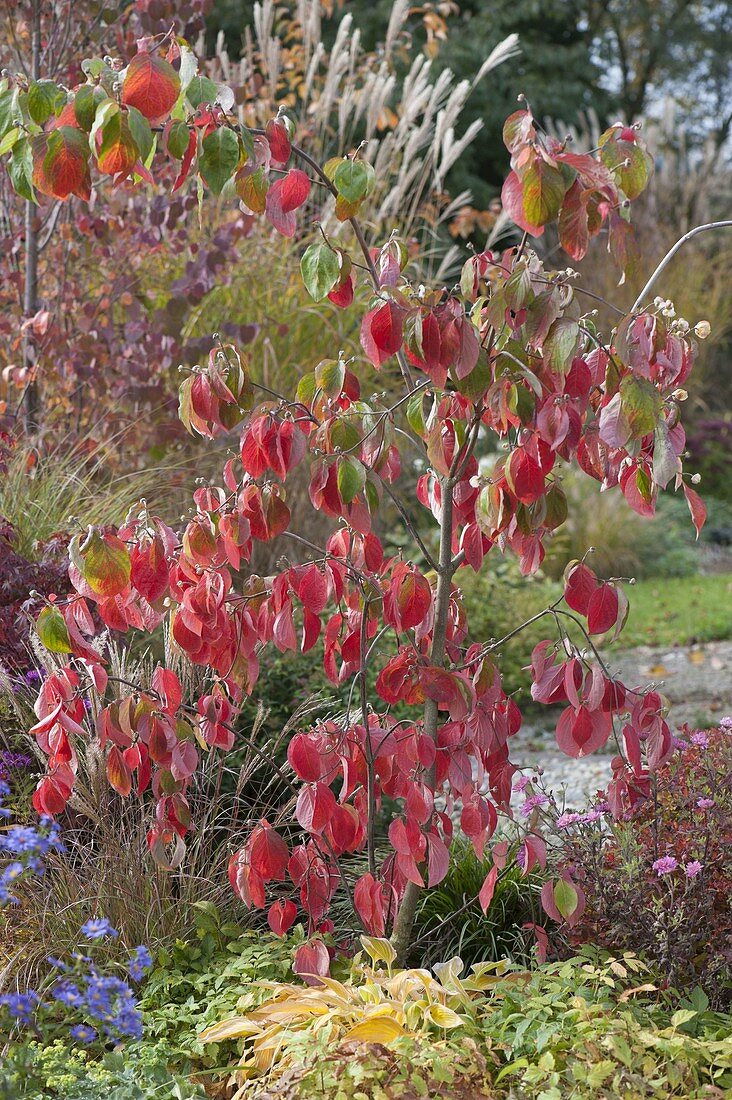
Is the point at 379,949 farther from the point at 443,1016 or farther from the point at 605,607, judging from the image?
the point at 605,607

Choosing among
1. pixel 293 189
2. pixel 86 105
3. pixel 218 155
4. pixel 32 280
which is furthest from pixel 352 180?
pixel 32 280

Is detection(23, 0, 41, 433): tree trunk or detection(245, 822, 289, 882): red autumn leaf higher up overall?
detection(23, 0, 41, 433): tree trunk

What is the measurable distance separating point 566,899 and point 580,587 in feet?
2.00

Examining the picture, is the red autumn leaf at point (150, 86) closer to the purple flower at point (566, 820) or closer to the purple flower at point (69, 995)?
the purple flower at point (69, 995)

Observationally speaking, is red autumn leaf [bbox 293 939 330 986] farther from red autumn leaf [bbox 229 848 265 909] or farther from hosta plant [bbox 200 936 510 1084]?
red autumn leaf [bbox 229 848 265 909]

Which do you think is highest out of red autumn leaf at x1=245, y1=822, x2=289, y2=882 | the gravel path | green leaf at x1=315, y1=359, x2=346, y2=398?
green leaf at x1=315, y1=359, x2=346, y2=398

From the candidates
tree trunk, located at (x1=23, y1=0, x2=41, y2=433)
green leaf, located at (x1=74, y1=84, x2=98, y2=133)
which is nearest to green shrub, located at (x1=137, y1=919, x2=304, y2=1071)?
green leaf, located at (x1=74, y1=84, x2=98, y2=133)

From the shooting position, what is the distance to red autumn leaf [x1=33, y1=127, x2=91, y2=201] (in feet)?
5.83

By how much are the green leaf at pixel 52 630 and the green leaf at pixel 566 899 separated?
3.45 feet

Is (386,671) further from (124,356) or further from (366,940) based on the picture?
(124,356)

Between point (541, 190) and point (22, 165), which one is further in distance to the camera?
point (22, 165)

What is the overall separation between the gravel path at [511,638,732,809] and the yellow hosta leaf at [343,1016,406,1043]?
5.63 feet

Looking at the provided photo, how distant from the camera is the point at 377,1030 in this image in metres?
2.02

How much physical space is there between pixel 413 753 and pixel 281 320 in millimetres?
3321
